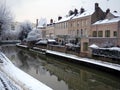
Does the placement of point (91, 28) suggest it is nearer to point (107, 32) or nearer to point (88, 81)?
point (107, 32)

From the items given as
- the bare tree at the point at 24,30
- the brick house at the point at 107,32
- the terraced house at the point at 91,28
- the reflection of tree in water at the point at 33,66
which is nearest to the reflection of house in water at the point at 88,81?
the reflection of tree in water at the point at 33,66

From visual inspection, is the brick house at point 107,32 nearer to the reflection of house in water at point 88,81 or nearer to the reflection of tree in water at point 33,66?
the reflection of house in water at point 88,81

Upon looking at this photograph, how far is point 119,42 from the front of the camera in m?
32.2

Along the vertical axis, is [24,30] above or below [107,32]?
above

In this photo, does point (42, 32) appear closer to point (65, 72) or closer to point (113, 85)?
point (65, 72)

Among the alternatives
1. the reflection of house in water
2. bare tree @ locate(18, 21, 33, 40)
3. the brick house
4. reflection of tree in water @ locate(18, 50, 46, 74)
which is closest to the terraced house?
the brick house

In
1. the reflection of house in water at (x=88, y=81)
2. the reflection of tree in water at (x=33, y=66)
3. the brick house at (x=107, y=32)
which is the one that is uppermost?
the brick house at (x=107, y=32)

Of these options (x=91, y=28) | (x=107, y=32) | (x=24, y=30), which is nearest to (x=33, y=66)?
(x=107, y=32)

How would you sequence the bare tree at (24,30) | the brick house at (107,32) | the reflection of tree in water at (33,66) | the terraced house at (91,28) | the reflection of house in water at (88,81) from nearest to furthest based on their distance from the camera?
the reflection of house in water at (88,81) < the reflection of tree in water at (33,66) < the brick house at (107,32) < the terraced house at (91,28) < the bare tree at (24,30)

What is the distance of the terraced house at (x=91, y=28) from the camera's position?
3478 cm

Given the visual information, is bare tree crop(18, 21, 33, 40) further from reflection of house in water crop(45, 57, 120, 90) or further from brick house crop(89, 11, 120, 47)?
reflection of house in water crop(45, 57, 120, 90)

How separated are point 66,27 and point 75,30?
250 inches

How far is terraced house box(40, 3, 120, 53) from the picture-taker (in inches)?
1369

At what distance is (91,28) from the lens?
4288 centimetres
